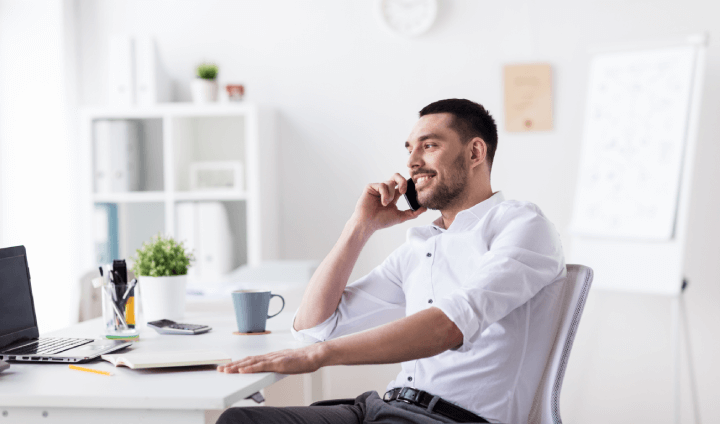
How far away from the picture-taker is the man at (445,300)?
128cm

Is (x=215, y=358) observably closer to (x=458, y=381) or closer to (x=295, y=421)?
(x=295, y=421)

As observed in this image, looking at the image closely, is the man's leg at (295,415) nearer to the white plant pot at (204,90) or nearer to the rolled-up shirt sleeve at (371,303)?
the rolled-up shirt sleeve at (371,303)

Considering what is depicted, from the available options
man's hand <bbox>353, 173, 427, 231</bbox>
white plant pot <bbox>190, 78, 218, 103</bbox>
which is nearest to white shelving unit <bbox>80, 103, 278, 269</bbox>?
white plant pot <bbox>190, 78, 218, 103</bbox>

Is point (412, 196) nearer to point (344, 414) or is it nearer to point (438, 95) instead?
point (344, 414)

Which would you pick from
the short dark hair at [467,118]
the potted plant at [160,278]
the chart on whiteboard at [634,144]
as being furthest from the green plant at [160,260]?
the chart on whiteboard at [634,144]

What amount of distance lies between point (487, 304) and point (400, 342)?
187 millimetres

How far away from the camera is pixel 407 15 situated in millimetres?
3158

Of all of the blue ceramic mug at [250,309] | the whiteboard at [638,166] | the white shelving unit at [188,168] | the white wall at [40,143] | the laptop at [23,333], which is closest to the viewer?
the laptop at [23,333]

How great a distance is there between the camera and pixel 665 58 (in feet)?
8.69

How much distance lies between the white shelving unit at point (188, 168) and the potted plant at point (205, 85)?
8 centimetres

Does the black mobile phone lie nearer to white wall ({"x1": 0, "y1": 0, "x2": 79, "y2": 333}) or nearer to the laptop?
the laptop

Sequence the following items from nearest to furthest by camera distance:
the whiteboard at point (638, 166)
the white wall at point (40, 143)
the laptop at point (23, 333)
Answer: the laptop at point (23, 333), the whiteboard at point (638, 166), the white wall at point (40, 143)

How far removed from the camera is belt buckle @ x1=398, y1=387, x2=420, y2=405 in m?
1.50

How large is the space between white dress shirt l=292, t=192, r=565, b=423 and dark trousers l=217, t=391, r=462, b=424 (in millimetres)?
79
